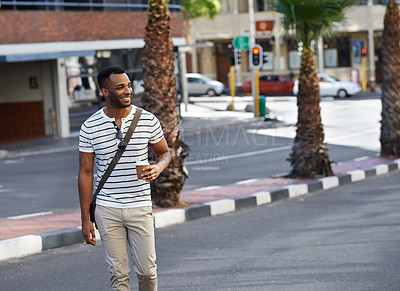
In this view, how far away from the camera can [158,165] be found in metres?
5.34

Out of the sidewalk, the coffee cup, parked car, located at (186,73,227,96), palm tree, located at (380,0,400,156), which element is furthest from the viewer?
parked car, located at (186,73,227,96)

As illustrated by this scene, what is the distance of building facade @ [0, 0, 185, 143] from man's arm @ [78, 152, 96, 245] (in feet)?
64.6

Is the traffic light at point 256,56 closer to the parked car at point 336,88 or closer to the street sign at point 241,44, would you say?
the street sign at point 241,44

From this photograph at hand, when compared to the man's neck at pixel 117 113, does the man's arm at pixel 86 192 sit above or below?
below

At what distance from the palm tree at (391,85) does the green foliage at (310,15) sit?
2.72 meters

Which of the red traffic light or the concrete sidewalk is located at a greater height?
the red traffic light

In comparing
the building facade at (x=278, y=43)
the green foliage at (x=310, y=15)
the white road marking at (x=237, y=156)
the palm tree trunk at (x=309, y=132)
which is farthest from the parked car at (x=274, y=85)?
the palm tree trunk at (x=309, y=132)

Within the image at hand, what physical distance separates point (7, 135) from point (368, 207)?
17.7m

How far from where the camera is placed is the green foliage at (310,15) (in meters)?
14.3

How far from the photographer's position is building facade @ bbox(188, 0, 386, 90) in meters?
53.8

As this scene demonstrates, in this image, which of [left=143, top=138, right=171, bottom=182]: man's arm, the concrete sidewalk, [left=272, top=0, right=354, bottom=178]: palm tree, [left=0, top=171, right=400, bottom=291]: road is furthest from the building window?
[left=143, top=138, right=171, bottom=182]: man's arm

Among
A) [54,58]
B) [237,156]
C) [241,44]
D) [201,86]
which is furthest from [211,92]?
[237,156]

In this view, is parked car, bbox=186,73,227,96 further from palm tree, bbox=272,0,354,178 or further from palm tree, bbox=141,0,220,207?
palm tree, bbox=141,0,220,207

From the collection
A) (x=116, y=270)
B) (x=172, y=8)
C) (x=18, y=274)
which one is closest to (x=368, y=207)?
(x=18, y=274)
